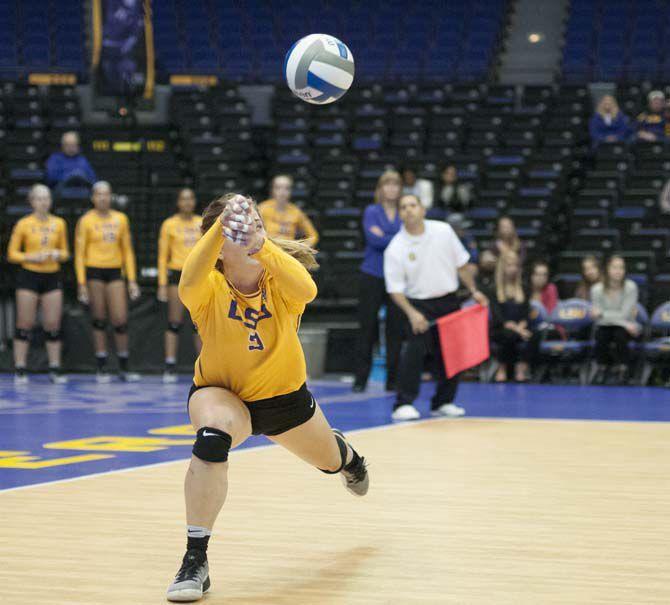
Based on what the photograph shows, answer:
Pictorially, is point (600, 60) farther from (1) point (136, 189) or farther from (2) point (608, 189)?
(1) point (136, 189)

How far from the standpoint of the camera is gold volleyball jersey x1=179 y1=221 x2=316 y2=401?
152 inches

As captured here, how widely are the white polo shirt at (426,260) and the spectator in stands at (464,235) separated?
346 cm

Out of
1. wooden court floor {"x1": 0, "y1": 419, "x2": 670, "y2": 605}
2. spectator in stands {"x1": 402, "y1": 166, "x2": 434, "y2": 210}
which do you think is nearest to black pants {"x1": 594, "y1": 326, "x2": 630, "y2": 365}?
spectator in stands {"x1": 402, "y1": 166, "x2": 434, "y2": 210}

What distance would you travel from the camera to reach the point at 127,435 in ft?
24.5

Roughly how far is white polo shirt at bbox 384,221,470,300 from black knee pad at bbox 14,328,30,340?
4.97 meters

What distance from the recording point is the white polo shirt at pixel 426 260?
27.6ft

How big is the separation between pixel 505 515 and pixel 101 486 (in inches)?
78.5

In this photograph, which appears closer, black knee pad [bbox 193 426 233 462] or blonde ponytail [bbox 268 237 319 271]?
black knee pad [bbox 193 426 233 462]

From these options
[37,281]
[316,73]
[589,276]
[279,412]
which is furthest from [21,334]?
[279,412]

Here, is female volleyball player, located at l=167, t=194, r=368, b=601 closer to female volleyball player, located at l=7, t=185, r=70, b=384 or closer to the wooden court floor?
the wooden court floor

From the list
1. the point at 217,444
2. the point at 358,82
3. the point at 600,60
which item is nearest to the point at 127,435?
the point at 217,444

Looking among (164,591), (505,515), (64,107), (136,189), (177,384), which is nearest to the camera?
(164,591)

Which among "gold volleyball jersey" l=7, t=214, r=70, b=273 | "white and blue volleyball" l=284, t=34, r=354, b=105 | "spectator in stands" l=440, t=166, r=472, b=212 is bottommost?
"gold volleyball jersey" l=7, t=214, r=70, b=273

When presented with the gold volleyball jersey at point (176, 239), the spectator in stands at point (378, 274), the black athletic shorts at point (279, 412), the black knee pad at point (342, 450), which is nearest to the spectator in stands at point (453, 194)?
the gold volleyball jersey at point (176, 239)
